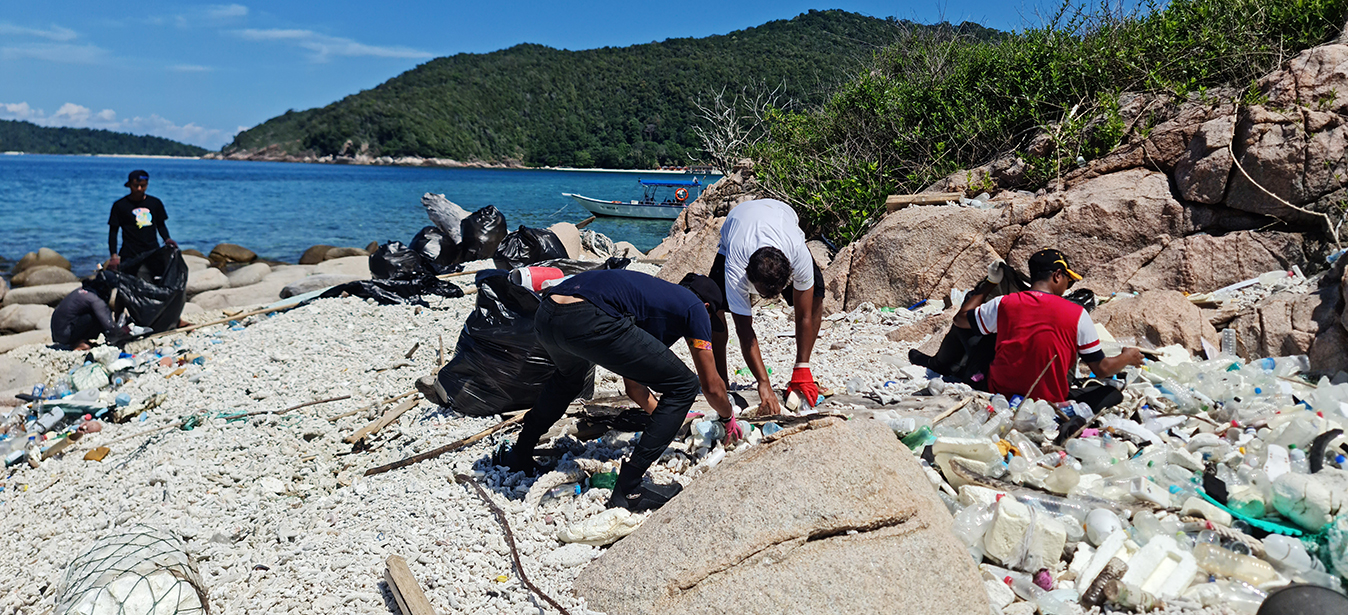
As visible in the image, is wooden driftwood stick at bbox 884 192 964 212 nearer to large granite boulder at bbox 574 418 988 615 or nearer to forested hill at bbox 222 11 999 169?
large granite boulder at bbox 574 418 988 615

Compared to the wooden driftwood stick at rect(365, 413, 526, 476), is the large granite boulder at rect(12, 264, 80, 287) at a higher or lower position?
lower

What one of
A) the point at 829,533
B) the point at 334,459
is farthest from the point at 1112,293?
the point at 334,459

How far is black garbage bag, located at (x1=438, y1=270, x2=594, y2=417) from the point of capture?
13.8 ft

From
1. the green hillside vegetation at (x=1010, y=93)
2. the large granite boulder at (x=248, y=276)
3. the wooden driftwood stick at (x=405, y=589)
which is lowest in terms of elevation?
the large granite boulder at (x=248, y=276)

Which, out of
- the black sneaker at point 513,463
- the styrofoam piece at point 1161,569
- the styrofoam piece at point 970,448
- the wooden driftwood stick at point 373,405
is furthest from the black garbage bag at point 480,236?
the styrofoam piece at point 1161,569

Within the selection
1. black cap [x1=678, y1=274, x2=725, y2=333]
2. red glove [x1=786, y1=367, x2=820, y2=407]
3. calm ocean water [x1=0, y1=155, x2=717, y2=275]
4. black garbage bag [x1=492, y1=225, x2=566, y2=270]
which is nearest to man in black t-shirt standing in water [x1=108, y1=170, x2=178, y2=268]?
black garbage bag [x1=492, y1=225, x2=566, y2=270]

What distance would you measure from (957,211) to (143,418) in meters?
6.49

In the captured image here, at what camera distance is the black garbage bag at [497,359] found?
421 cm

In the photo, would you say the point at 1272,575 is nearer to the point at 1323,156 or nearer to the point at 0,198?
the point at 1323,156

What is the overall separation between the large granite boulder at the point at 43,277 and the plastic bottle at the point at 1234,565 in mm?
15919

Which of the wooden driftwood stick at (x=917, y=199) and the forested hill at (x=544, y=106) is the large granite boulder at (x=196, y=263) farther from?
the forested hill at (x=544, y=106)

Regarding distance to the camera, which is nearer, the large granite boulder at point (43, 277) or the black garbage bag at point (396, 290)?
the black garbage bag at point (396, 290)

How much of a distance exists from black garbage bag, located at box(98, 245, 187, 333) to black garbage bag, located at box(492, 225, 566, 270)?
3.41 meters

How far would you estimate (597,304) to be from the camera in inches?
114
